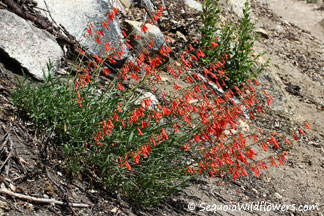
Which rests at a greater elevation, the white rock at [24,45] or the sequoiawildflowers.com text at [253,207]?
the white rock at [24,45]

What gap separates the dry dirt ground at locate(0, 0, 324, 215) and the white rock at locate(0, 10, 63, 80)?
0.62 feet

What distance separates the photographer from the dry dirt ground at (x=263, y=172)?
9.94 feet

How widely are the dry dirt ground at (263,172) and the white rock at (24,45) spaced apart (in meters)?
0.19

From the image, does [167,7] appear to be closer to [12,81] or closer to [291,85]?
[291,85]

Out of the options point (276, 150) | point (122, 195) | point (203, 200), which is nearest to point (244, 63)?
point (276, 150)

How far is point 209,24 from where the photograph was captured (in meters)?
7.18

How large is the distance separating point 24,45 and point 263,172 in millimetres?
3872

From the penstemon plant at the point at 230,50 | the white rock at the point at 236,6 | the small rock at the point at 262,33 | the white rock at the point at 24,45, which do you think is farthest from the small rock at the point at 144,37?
the small rock at the point at 262,33

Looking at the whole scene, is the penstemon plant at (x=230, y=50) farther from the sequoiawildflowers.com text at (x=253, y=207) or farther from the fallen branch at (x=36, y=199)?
the fallen branch at (x=36, y=199)

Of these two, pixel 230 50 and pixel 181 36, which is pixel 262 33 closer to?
pixel 230 50

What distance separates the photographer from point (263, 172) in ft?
18.6

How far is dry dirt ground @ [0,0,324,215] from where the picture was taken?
9.94 ft

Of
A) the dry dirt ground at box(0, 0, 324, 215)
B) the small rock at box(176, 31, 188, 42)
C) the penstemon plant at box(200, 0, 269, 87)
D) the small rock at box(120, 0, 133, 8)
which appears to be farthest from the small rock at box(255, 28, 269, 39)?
the small rock at box(120, 0, 133, 8)

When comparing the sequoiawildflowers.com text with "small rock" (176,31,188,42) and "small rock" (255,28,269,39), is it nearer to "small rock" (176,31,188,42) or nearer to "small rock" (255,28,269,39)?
"small rock" (176,31,188,42)
